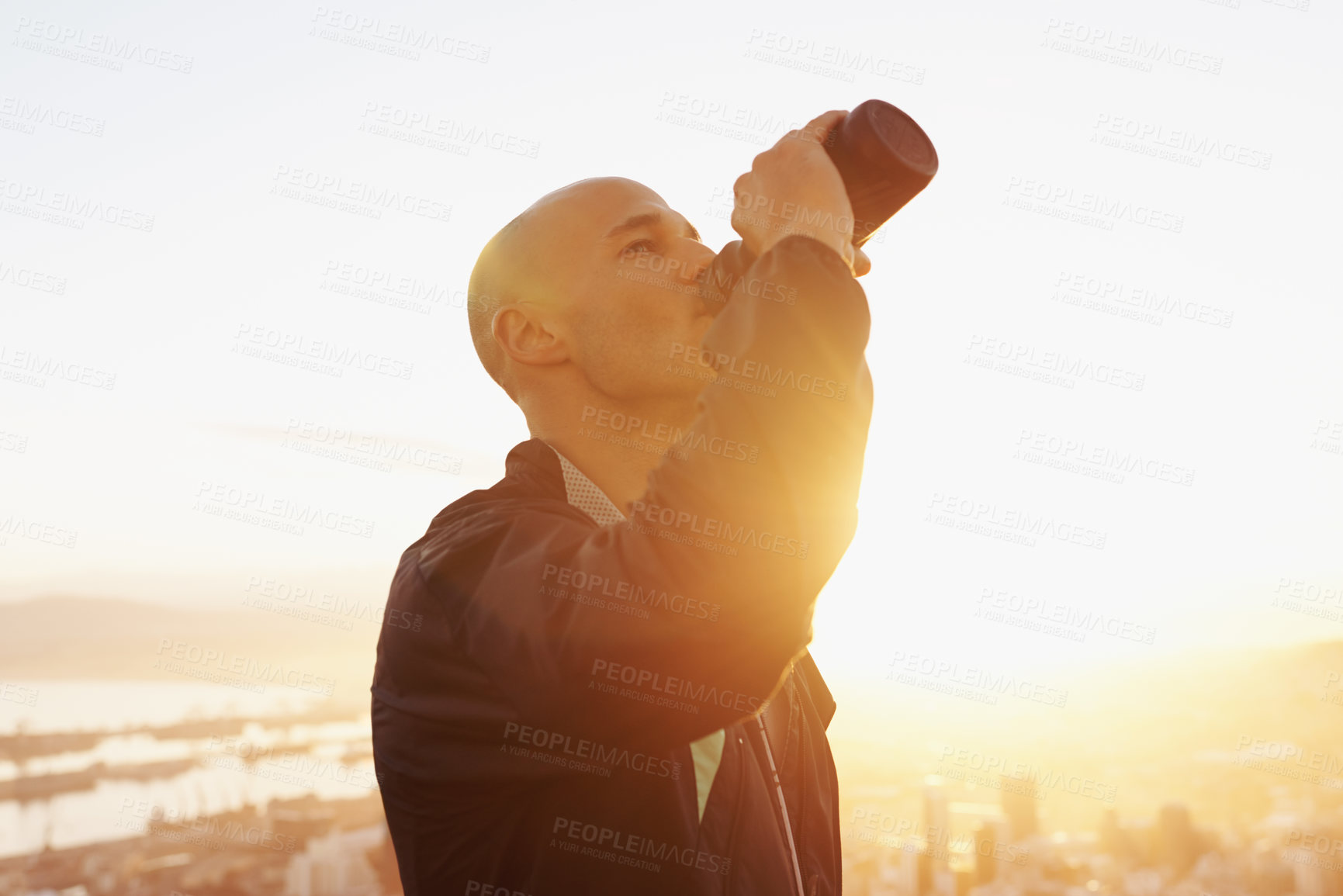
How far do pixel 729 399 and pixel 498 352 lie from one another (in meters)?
0.77

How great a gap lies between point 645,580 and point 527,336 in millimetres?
726

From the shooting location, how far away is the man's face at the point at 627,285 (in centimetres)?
130

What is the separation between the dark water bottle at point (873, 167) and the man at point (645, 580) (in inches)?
1.5

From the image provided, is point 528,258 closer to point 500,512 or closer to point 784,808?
point 500,512

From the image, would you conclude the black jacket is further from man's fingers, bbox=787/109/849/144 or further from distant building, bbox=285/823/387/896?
distant building, bbox=285/823/387/896

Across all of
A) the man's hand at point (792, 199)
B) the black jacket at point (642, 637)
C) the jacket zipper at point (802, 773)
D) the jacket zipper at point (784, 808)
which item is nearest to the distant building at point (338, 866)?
the jacket zipper at point (802, 773)

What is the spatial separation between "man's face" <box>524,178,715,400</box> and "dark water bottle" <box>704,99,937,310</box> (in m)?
0.09

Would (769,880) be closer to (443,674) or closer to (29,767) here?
(443,674)

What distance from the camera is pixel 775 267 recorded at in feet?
3.02

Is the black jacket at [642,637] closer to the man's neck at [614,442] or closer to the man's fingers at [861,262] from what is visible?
the man's neck at [614,442]

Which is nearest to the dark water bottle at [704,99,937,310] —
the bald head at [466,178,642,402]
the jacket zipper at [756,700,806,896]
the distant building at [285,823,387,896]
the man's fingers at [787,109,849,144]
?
the man's fingers at [787,109,849,144]

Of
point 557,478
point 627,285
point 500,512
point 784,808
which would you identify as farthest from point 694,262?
point 784,808

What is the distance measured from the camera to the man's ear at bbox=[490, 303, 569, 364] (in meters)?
1.38

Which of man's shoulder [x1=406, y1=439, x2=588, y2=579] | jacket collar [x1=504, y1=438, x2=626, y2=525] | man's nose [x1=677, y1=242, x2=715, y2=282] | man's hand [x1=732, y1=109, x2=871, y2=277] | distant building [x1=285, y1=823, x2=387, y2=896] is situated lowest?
distant building [x1=285, y1=823, x2=387, y2=896]
